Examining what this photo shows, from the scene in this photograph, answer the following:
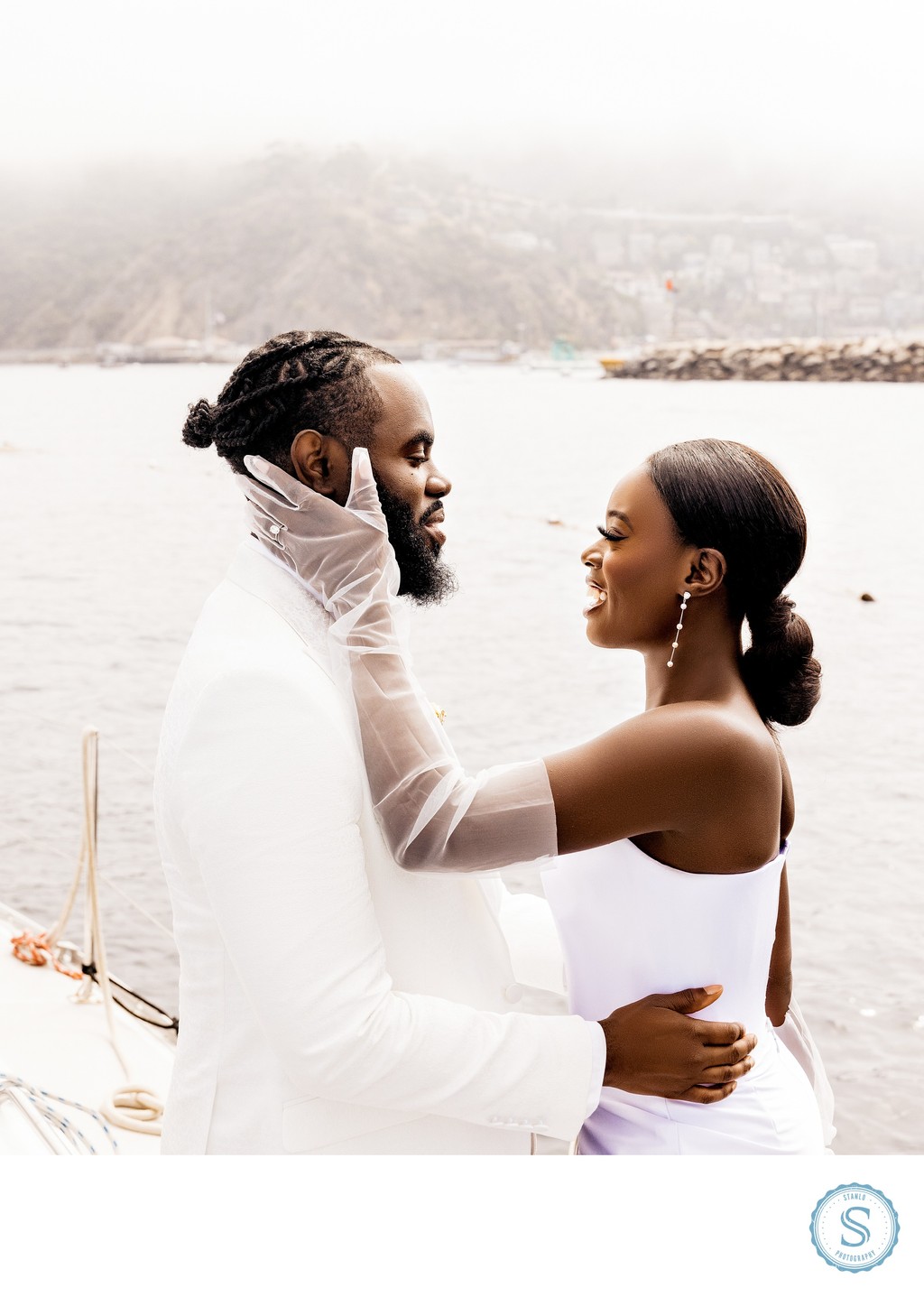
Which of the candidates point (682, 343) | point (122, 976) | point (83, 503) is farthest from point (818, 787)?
point (682, 343)

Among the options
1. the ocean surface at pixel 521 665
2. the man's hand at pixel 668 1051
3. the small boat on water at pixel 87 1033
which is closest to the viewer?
the man's hand at pixel 668 1051

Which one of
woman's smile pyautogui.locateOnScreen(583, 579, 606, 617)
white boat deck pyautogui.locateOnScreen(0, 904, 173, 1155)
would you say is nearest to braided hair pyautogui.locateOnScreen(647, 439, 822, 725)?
woman's smile pyautogui.locateOnScreen(583, 579, 606, 617)

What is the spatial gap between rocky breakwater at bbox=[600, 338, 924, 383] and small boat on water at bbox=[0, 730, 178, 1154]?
86.5 m

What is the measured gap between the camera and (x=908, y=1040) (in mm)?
7383

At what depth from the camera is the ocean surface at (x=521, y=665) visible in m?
8.33

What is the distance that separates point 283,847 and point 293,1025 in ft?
0.76

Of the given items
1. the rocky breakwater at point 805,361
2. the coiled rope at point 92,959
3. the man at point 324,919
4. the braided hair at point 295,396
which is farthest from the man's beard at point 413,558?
the rocky breakwater at point 805,361

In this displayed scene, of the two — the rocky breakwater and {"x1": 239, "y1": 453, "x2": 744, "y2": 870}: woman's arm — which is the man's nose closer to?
{"x1": 239, "y1": 453, "x2": 744, "y2": 870}: woman's arm

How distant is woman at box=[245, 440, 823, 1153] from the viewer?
1.72 m

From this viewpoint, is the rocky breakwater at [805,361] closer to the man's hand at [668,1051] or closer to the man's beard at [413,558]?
the man's beard at [413,558]

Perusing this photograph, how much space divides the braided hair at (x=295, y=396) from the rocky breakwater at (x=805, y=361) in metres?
88.3

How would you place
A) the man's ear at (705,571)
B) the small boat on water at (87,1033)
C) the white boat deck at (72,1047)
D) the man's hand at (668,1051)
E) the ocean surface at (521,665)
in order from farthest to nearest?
the ocean surface at (521,665)
the white boat deck at (72,1047)
the small boat on water at (87,1033)
the man's ear at (705,571)
the man's hand at (668,1051)

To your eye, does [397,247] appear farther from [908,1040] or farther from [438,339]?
[908,1040]

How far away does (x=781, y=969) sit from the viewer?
2.24 metres
